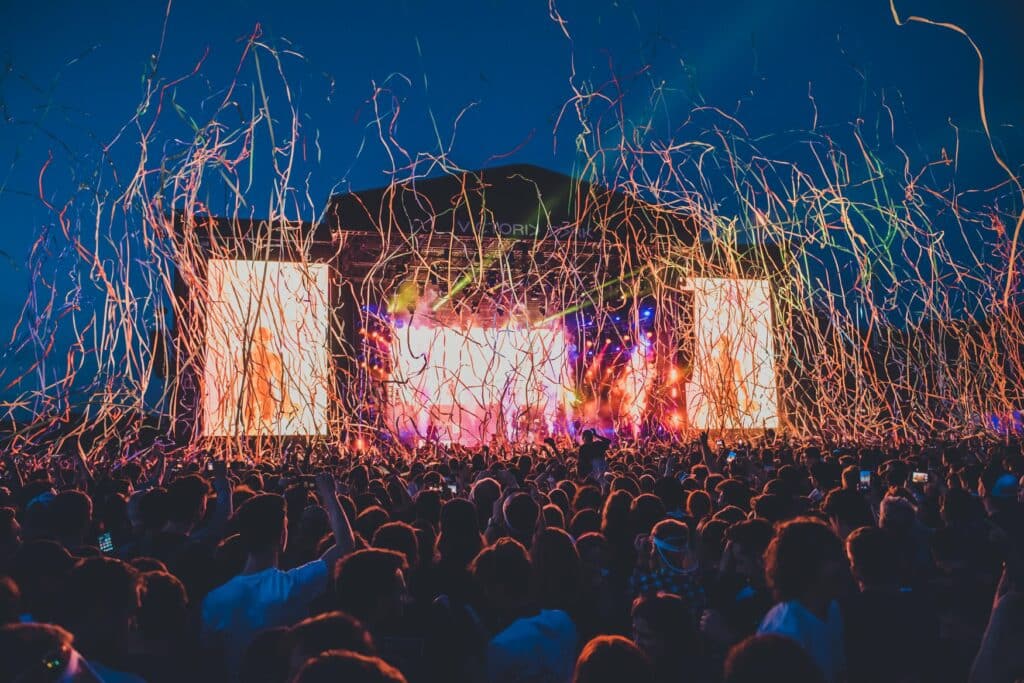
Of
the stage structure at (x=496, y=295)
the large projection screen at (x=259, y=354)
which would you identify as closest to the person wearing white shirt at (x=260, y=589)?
the large projection screen at (x=259, y=354)

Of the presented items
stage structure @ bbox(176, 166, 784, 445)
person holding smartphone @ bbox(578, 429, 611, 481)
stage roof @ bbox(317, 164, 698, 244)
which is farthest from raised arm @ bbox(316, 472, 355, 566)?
stage roof @ bbox(317, 164, 698, 244)

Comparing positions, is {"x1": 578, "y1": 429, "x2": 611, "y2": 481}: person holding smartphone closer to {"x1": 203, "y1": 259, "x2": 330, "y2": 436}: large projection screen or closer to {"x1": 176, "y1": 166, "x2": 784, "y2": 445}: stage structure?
{"x1": 203, "y1": 259, "x2": 330, "y2": 436}: large projection screen

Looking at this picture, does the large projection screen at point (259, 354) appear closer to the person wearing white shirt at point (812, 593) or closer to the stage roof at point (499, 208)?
the stage roof at point (499, 208)

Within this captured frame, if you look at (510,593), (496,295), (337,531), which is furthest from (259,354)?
(510,593)

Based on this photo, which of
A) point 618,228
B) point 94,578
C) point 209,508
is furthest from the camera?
point 618,228

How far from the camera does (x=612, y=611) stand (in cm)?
375

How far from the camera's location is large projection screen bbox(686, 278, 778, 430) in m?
12.6

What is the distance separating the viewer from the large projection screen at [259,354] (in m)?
10.4

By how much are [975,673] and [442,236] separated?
1815 cm

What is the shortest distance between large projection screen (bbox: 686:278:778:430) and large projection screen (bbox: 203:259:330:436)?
18.9 feet

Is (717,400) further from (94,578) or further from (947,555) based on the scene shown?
(94,578)

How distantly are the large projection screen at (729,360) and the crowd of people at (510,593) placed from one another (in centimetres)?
620

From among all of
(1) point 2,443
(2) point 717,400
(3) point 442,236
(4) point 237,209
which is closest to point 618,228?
(3) point 442,236

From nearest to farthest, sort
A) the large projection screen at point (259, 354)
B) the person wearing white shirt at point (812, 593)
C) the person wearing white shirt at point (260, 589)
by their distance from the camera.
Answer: the person wearing white shirt at point (812, 593) < the person wearing white shirt at point (260, 589) < the large projection screen at point (259, 354)
